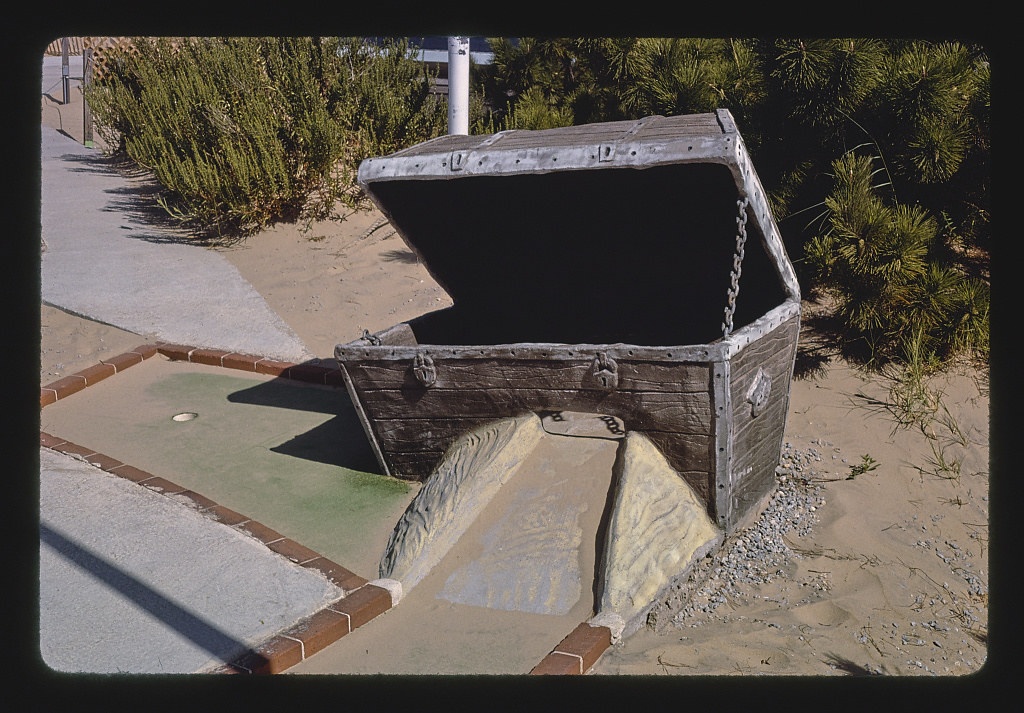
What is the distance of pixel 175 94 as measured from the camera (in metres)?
11.3

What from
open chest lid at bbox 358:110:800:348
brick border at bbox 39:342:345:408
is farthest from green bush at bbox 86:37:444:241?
open chest lid at bbox 358:110:800:348

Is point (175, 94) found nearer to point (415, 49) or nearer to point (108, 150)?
point (415, 49)

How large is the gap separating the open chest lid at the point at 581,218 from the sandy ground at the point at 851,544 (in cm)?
120

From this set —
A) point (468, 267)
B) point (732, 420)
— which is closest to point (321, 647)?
point (732, 420)

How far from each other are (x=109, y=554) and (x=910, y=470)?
14.1 ft

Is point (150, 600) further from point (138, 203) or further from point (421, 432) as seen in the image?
point (138, 203)

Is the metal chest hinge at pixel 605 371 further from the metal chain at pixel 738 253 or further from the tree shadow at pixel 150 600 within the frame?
the tree shadow at pixel 150 600

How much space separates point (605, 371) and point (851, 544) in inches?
61.4

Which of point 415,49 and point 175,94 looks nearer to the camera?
point 175,94

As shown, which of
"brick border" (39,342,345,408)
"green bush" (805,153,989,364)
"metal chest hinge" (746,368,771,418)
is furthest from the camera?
"brick border" (39,342,345,408)

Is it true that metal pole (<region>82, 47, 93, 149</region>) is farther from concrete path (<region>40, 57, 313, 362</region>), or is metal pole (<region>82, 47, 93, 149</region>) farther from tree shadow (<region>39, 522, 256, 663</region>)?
tree shadow (<region>39, 522, 256, 663</region>)

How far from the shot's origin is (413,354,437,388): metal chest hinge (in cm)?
459

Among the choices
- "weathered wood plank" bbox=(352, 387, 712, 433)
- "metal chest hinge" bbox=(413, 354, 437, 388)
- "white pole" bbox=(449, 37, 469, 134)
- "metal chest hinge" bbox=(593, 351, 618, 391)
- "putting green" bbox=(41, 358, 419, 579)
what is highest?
"white pole" bbox=(449, 37, 469, 134)

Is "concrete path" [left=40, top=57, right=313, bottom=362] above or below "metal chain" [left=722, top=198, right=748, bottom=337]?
below
